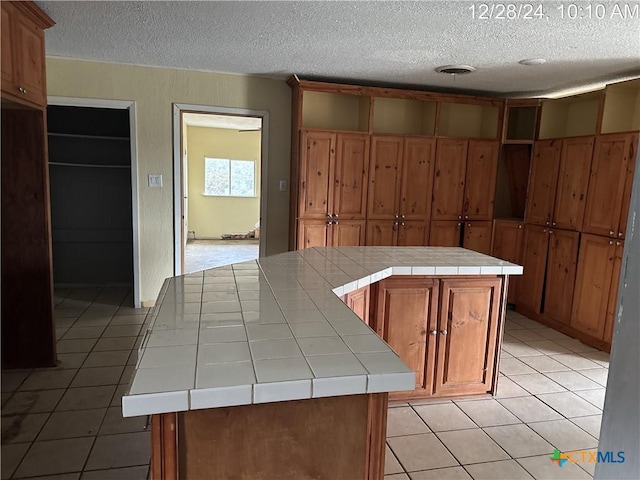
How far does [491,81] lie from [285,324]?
359 cm

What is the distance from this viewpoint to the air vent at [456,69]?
11.6 ft

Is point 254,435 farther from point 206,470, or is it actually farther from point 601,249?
point 601,249

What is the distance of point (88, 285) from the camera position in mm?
4867

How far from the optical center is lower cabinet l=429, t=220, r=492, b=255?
176 inches

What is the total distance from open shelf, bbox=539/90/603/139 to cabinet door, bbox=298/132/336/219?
213 cm

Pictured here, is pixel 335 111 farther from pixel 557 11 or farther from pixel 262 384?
pixel 262 384

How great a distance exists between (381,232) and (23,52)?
3.11 m

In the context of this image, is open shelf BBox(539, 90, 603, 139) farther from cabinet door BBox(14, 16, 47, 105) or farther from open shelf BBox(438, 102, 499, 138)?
cabinet door BBox(14, 16, 47, 105)

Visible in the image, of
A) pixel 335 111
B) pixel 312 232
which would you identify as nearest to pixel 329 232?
pixel 312 232

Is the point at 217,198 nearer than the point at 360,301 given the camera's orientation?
No

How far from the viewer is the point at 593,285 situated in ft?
11.7

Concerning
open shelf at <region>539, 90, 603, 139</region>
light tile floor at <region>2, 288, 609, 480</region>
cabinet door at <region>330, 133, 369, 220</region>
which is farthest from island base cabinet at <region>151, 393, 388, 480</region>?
open shelf at <region>539, 90, 603, 139</region>

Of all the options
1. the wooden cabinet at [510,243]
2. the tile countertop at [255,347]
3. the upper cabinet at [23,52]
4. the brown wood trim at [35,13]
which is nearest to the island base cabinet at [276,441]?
the tile countertop at [255,347]

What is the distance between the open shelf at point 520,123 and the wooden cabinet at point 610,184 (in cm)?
108
